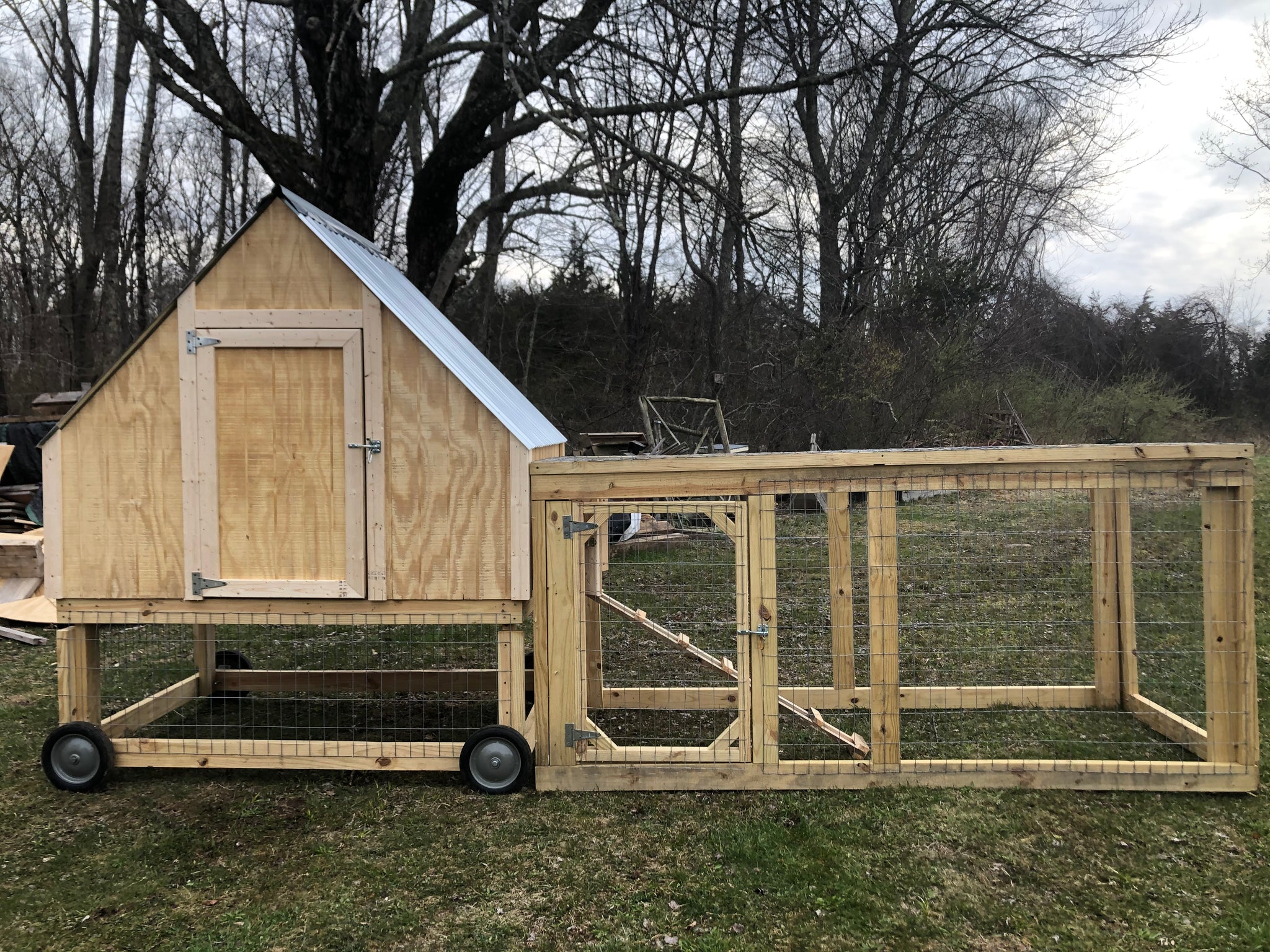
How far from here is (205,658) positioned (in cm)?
570

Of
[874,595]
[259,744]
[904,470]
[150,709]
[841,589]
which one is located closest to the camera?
[904,470]

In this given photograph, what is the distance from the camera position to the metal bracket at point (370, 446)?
4.12 m

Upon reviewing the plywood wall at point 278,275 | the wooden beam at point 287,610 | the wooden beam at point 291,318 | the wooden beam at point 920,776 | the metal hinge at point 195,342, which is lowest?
the wooden beam at point 920,776

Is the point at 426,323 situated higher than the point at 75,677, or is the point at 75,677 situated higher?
the point at 426,323

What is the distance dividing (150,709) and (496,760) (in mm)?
2404

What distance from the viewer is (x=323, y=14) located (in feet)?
25.3

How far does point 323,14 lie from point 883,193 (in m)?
10.9

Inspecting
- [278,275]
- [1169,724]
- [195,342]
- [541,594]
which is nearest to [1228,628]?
[1169,724]

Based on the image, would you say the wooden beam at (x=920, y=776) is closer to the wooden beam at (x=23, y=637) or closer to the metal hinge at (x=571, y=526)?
the metal hinge at (x=571, y=526)

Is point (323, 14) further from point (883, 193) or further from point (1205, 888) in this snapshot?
point (883, 193)

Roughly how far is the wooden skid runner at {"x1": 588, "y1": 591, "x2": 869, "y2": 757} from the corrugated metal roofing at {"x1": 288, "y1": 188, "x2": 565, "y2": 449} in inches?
44.9

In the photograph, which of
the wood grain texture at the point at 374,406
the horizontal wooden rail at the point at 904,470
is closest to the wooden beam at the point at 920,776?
the horizontal wooden rail at the point at 904,470

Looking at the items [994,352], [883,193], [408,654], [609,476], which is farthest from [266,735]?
[994,352]

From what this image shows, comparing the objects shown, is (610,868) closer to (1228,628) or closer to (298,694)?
(1228,628)
